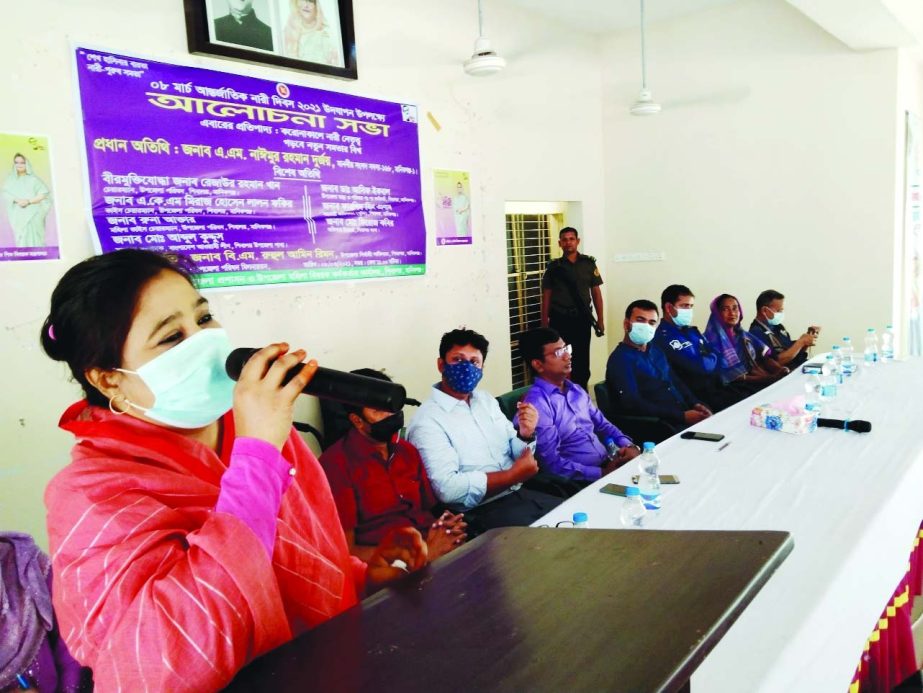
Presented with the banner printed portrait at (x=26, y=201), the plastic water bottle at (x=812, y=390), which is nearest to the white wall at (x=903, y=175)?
the plastic water bottle at (x=812, y=390)

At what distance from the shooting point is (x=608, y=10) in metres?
4.87

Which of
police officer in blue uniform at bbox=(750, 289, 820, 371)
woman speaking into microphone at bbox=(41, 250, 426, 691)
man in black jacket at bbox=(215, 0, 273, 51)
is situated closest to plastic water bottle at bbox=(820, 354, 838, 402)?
police officer in blue uniform at bbox=(750, 289, 820, 371)

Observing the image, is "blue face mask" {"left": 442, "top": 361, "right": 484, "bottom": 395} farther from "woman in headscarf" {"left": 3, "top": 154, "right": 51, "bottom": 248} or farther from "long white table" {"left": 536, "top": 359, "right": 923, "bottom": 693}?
"woman in headscarf" {"left": 3, "top": 154, "right": 51, "bottom": 248}

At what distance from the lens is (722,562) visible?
1.86 feet

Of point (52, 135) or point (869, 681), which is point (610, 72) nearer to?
point (52, 135)

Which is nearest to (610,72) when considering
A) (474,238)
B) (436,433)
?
(474,238)

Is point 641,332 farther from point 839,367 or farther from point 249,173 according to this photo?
point 249,173

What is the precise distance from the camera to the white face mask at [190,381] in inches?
33.0

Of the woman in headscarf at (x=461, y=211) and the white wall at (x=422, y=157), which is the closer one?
the white wall at (x=422, y=157)

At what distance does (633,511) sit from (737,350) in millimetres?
3050

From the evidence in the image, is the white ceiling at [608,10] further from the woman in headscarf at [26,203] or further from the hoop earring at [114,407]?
the hoop earring at [114,407]

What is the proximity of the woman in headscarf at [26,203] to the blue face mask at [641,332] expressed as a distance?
8.81 ft

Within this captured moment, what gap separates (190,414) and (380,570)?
38 cm

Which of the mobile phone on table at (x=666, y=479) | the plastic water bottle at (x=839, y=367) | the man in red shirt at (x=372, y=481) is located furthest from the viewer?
the plastic water bottle at (x=839, y=367)
